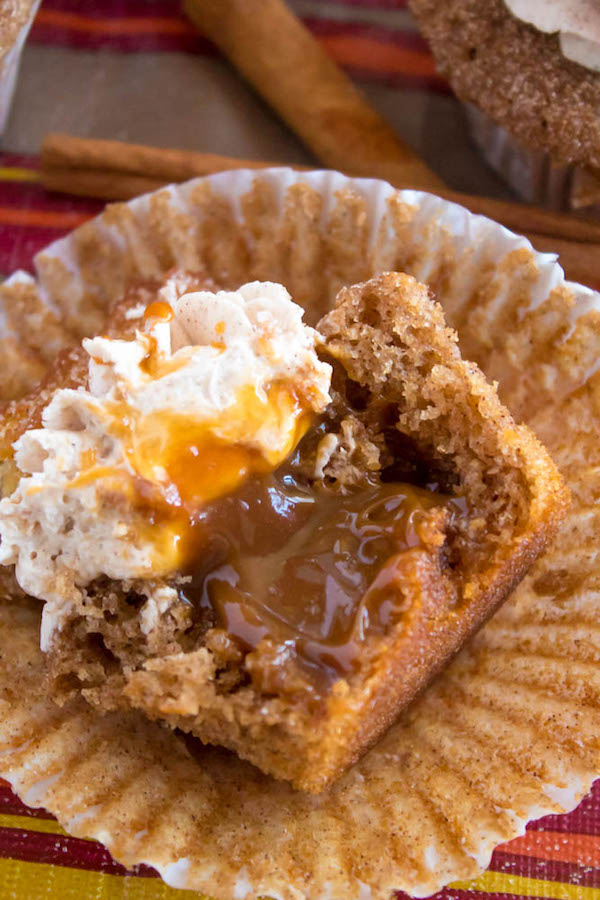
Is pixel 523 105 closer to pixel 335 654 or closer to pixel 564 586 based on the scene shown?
pixel 564 586

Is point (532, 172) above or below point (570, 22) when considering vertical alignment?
below

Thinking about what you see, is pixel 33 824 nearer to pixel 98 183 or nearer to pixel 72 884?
pixel 72 884

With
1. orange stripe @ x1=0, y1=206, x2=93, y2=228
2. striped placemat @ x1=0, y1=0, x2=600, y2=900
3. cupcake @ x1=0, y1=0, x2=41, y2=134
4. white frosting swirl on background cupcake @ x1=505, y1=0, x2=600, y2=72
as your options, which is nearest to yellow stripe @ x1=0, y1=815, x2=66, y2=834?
striped placemat @ x1=0, y1=0, x2=600, y2=900

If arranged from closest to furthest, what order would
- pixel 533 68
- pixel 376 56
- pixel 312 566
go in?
pixel 312 566, pixel 533 68, pixel 376 56

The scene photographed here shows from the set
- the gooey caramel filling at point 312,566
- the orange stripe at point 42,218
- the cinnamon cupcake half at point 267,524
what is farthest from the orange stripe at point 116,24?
the gooey caramel filling at point 312,566

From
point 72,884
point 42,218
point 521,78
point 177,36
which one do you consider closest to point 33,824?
point 72,884

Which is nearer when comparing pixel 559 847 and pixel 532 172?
pixel 559 847

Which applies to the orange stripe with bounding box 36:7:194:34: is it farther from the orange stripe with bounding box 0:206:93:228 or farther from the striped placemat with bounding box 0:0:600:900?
the orange stripe with bounding box 0:206:93:228
